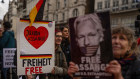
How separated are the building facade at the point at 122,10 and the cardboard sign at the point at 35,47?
22753 mm

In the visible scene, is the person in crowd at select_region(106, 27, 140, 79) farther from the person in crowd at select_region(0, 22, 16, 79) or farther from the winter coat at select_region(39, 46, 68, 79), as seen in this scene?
the person in crowd at select_region(0, 22, 16, 79)

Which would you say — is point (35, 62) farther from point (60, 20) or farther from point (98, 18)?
point (60, 20)

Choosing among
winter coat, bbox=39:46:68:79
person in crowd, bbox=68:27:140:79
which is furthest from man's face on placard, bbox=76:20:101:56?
→ winter coat, bbox=39:46:68:79

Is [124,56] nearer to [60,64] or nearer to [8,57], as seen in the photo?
[60,64]

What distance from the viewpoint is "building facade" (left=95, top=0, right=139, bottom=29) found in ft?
82.9

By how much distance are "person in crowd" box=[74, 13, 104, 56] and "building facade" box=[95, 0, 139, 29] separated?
2374cm

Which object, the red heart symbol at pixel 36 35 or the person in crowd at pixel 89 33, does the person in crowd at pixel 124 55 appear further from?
the red heart symbol at pixel 36 35

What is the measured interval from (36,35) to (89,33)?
1.45 meters

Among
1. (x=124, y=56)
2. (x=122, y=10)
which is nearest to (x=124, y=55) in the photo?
(x=124, y=56)

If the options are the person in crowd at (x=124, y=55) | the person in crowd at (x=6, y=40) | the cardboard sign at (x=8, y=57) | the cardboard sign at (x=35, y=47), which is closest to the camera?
the person in crowd at (x=124, y=55)

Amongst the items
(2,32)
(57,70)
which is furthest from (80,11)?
(57,70)

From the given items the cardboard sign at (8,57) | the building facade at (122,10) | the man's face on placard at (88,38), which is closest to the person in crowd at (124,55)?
the man's face on placard at (88,38)

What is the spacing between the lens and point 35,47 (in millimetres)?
3186

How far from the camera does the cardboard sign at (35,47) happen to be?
3092mm
